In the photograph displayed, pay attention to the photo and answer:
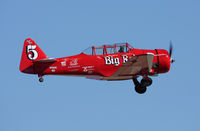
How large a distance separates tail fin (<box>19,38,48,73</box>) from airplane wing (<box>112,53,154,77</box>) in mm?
4082

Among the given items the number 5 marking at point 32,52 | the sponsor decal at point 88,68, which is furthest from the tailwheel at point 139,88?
the number 5 marking at point 32,52

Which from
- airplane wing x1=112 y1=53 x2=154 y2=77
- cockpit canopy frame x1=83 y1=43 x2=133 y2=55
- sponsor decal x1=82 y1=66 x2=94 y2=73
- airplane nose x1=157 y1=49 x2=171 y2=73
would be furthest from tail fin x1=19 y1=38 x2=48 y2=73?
airplane nose x1=157 y1=49 x2=171 y2=73

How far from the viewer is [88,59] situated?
25.7 metres

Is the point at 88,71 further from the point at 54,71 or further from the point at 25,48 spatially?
the point at 25,48

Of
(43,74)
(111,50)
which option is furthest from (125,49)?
(43,74)

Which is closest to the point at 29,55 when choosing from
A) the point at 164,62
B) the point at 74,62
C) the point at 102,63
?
the point at 74,62

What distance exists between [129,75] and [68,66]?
332 centimetres

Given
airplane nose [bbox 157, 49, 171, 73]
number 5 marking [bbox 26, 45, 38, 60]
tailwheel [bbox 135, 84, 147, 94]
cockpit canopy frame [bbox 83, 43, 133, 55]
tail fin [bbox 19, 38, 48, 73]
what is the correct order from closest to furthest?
tail fin [bbox 19, 38, 48, 73] < number 5 marking [bbox 26, 45, 38, 60] < cockpit canopy frame [bbox 83, 43, 133, 55] < airplane nose [bbox 157, 49, 171, 73] < tailwheel [bbox 135, 84, 147, 94]

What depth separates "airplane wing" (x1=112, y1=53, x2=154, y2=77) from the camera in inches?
968

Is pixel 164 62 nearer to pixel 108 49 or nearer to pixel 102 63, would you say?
pixel 108 49

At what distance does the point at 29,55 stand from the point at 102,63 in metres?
3.83

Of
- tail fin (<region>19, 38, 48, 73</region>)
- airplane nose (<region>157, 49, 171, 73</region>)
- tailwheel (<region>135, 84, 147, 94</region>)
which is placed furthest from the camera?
tailwheel (<region>135, 84, 147, 94</region>)

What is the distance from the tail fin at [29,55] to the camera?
25.2 metres

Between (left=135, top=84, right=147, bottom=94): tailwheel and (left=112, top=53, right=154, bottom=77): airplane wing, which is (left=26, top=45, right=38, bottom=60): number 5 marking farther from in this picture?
(left=135, top=84, right=147, bottom=94): tailwheel
